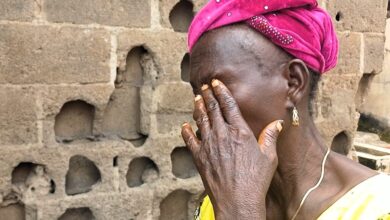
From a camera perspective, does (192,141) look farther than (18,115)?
No

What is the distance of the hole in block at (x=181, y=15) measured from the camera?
2.91m

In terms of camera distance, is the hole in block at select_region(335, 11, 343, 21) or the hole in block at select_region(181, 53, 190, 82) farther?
the hole in block at select_region(335, 11, 343, 21)

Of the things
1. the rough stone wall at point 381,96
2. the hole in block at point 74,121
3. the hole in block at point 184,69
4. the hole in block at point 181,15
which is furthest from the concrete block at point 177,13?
the rough stone wall at point 381,96

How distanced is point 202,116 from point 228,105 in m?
0.08

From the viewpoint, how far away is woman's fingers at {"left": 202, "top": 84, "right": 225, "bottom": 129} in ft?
5.08

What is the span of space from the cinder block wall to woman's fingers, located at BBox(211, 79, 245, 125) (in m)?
1.20

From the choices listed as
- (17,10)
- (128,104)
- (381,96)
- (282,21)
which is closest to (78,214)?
(128,104)

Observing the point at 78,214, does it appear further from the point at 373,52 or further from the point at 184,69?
the point at 373,52

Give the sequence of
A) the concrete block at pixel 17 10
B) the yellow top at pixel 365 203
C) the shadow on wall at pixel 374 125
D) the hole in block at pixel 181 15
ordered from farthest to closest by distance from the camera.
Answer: the shadow on wall at pixel 374 125, the hole in block at pixel 181 15, the concrete block at pixel 17 10, the yellow top at pixel 365 203

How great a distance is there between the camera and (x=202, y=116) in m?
Result: 1.58

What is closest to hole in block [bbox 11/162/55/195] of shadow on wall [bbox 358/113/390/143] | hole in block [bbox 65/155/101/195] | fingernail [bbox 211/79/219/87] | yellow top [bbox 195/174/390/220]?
hole in block [bbox 65/155/101/195]

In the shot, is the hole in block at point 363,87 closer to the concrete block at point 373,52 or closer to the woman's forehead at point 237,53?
the concrete block at point 373,52

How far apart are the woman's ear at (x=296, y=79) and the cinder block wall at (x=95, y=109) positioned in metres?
1.23

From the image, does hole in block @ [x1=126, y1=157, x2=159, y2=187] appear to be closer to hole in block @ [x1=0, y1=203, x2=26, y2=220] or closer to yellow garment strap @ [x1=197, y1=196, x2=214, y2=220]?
hole in block @ [x1=0, y1=203, x2=26, y2=220]
